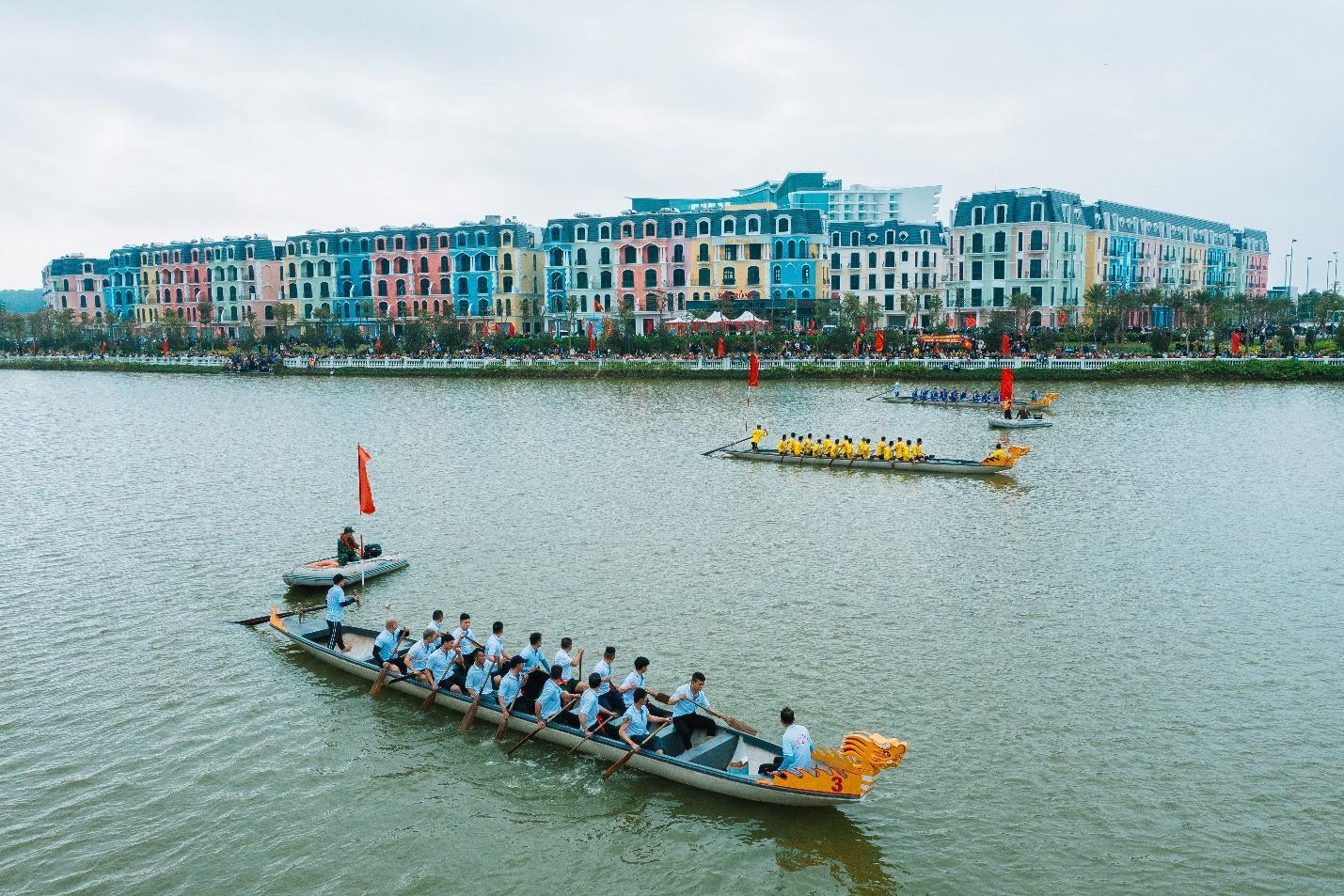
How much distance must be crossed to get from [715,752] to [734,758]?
1.07 ft

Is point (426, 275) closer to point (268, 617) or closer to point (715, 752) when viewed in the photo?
point (268, 617)

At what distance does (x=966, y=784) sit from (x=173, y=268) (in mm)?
139270

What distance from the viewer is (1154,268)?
113 m

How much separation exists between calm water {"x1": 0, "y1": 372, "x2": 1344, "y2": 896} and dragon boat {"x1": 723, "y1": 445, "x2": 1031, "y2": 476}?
205 cm

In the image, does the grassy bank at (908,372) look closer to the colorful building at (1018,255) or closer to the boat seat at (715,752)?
the colorful building at (1018,255)

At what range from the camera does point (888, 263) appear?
100812mm

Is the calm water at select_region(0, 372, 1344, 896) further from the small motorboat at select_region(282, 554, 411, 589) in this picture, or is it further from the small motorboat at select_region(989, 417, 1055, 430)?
the small motorboat at select_region(989, 417, 1055, 430)

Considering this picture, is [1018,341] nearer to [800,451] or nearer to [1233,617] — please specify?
[800,451]

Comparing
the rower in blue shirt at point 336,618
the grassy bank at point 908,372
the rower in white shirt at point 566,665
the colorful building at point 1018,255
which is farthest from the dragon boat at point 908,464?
the colorful building at point 1018,255

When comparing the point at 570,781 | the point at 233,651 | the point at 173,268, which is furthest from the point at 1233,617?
the point at 173,268

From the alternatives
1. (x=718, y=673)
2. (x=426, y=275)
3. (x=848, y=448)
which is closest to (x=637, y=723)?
(x=718, y=673)

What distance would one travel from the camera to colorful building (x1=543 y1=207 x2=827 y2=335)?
320 ft

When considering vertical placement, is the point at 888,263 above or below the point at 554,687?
above

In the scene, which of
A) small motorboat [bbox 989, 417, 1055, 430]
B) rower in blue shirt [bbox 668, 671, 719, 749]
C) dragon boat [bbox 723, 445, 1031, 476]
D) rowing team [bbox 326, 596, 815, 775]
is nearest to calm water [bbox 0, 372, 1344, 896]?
rowing team [bbox 326, 596, 815, 775]
